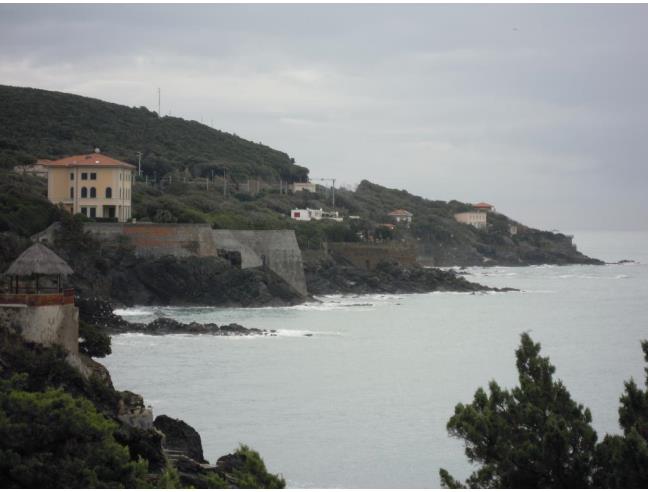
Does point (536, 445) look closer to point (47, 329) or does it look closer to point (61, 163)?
point (47, 329)

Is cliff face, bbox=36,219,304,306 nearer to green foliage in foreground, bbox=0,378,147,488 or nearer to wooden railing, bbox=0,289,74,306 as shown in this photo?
wooden railing, bbox=0,289,74,306

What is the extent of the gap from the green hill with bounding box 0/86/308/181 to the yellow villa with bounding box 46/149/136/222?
85.9 ft

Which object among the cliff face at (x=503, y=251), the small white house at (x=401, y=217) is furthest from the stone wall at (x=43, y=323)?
the small white house at (x=401, y=217)

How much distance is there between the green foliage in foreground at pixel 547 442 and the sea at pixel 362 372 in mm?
5231

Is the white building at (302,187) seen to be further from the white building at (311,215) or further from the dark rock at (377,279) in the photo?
the dark rock at (377,279)

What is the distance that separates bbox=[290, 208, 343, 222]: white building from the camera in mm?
77250

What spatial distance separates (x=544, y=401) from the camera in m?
15.5

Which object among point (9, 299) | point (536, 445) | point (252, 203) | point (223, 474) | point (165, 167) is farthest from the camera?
point (165, 167)

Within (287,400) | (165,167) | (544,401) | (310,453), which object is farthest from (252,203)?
(544,401)

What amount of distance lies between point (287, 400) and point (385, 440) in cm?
469

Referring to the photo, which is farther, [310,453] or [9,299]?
[310,453]

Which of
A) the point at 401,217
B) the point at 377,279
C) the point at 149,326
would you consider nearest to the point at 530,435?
the point at 149,326

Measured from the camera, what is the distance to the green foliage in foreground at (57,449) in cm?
1440

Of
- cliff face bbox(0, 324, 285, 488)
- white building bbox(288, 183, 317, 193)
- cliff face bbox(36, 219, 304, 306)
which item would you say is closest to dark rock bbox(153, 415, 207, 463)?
cliff face bbox(0, 324, 285, 488)
